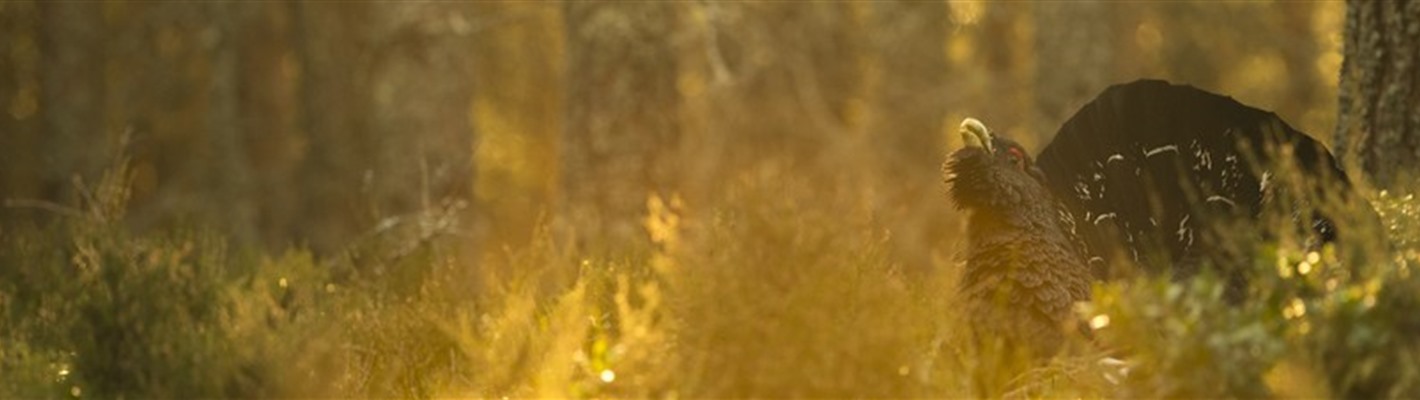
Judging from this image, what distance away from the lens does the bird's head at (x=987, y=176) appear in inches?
310

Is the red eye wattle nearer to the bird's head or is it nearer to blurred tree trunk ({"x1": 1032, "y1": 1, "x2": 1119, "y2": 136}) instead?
the bird's head

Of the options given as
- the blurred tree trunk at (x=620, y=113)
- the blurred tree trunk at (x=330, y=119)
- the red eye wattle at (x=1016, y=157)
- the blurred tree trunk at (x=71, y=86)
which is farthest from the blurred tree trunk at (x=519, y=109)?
the red eye wattle at (x=1016, y=157)

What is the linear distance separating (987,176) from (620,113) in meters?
5.25

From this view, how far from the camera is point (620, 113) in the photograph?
1289cm

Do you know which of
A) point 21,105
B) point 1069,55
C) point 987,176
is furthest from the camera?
point 21,105

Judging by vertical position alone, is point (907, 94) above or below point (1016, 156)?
above

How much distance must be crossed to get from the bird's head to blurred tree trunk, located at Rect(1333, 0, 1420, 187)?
2.02m

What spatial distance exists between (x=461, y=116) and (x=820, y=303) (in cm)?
925

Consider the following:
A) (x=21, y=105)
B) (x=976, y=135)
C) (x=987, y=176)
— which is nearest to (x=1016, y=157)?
(x=976, y=135)

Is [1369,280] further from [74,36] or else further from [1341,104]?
[74,36]

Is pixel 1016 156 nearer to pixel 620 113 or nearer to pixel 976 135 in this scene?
pixel 976 135

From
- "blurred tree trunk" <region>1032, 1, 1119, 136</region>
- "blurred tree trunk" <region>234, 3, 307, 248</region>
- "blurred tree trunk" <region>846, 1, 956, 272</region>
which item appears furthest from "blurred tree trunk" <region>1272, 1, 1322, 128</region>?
"blurred tree trunk" <region>234, 3, 307, 248</region>

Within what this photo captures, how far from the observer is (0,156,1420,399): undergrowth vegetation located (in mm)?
5953

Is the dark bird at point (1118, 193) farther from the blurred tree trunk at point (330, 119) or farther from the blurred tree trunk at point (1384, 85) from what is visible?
the blurred tree trunk at point (330, 119)
